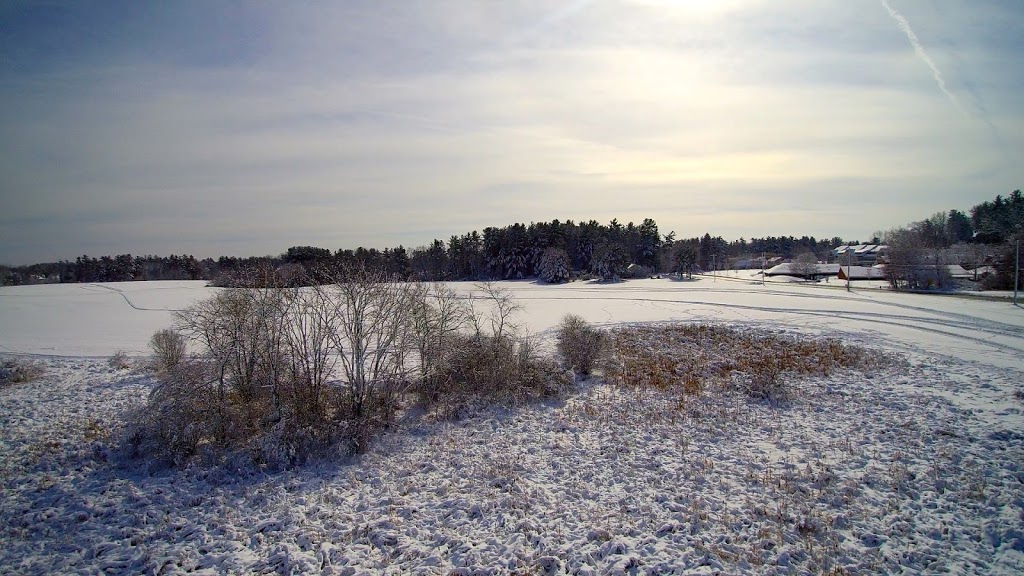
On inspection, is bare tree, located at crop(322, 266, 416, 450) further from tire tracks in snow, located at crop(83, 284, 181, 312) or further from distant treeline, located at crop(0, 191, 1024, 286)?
distant treeline, located at crop(0, 191, 1024, 286)

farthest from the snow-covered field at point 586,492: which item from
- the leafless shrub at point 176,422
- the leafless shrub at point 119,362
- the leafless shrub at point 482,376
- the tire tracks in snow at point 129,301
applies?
the tire tracks in snow at point 129,301

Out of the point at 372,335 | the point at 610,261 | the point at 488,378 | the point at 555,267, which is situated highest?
the point at 610,261

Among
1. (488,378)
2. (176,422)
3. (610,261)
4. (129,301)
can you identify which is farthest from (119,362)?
(610,261)

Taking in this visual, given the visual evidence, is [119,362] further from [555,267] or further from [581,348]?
[555,267]

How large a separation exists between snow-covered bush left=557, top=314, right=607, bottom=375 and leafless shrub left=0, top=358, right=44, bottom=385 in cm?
2180

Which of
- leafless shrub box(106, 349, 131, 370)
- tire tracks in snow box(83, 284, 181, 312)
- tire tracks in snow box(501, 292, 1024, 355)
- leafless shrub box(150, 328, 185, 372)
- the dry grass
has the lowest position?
the dry grass

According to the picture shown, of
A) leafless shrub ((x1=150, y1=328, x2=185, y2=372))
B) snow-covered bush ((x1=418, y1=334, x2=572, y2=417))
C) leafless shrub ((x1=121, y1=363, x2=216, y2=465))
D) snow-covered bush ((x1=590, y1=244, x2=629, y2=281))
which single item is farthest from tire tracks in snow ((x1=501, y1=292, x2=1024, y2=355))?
leafless shrub ((x1=150, y1=328, x2=185, y2=372))

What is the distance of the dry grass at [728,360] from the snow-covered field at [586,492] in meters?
1.41

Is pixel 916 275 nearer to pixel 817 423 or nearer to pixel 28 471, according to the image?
pixel 817 423

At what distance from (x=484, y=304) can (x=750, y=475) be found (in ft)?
125

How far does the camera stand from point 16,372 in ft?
62.6

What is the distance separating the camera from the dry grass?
17.6m

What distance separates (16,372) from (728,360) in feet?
97.5

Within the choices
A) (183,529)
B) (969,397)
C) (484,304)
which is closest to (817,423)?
(969,397)
